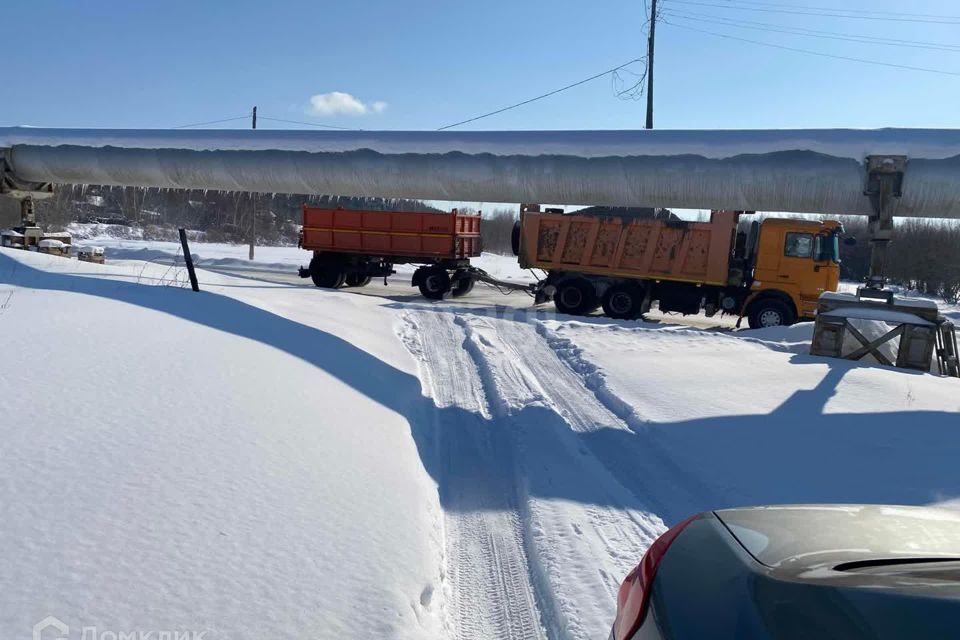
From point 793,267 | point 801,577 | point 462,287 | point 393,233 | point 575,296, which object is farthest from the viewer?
point 462,287

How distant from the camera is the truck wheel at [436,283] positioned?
20.4m

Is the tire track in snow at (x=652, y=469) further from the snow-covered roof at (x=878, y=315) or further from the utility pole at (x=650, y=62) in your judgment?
the utility pole at (x=650, y=62)

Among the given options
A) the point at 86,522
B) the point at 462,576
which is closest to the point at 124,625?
the point at 86,522

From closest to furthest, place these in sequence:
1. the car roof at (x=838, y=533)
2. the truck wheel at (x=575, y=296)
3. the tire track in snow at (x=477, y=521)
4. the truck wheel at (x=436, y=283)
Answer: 1. the car roof at (x=838, y=533)
2. the tire track in snow at (x=477, y=521)
3. the truck wheel at (x=575, y=296)
4. the truck wheel at (x=436, y=283)

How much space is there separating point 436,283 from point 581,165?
9.15m

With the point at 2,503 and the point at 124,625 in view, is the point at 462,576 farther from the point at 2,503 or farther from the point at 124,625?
the point at 2,503

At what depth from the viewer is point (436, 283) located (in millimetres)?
20375

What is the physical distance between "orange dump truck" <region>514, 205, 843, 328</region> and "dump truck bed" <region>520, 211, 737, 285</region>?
3 cm

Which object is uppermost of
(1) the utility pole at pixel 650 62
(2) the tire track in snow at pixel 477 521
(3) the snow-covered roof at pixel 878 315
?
(1) the utility pole at pixel 650 62

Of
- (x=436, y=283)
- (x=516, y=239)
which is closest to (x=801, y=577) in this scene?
(x=516, y=239)

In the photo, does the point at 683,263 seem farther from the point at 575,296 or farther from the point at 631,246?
the point at 575,296

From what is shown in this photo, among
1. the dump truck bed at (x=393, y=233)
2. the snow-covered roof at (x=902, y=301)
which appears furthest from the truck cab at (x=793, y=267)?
the dump truck bed at (x=393, y=233)

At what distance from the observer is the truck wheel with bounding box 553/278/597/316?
18281 mm

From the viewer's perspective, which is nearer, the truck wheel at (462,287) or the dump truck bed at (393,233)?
the dump truck bed at (393,233)
